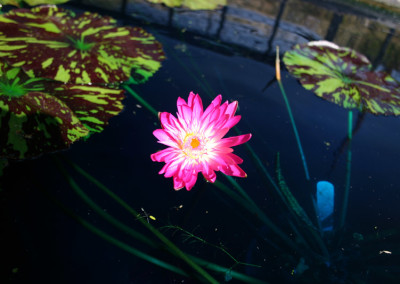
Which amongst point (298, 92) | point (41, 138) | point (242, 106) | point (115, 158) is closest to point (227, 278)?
point (115, 158)

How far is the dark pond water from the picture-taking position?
0.74m

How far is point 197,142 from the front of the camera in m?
0.78

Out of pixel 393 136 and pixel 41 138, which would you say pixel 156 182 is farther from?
pixel 393 136

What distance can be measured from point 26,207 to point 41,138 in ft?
0.82

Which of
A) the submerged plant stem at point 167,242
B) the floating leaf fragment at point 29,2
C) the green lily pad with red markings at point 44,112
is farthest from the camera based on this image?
the floating leaf fragment at point 29,2

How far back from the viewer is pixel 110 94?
1214mm

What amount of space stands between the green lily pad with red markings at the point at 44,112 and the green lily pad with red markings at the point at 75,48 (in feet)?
0.21

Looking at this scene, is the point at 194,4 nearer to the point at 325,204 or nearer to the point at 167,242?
the point at 325,204

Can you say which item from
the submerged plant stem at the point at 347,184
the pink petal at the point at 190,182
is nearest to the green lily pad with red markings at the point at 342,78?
the submerged plant stem at the point at 347,184

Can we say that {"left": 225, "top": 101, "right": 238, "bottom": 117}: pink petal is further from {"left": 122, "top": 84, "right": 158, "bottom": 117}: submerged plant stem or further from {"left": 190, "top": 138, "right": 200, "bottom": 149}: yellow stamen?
{"left": 122, "top": 84, "right": 158, "bottom": 117}: submerged plant stem

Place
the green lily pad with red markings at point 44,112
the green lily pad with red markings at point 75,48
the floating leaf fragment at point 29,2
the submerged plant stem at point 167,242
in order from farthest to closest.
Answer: the floating leaf fragment at point 29,2 → the green lily pad with red markings at point 75,48 → the green lily pad with red markings at point 44,112 → the submerged plant stem at point 167,242

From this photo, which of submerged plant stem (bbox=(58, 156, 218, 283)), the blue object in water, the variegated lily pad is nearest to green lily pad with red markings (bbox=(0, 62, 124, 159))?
submerged plant stem (bbox=(58, 156, 218, 283))

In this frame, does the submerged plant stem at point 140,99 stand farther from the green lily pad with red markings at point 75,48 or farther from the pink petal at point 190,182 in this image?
the pink petal at point 190,182

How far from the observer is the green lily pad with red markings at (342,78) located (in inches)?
61.7
